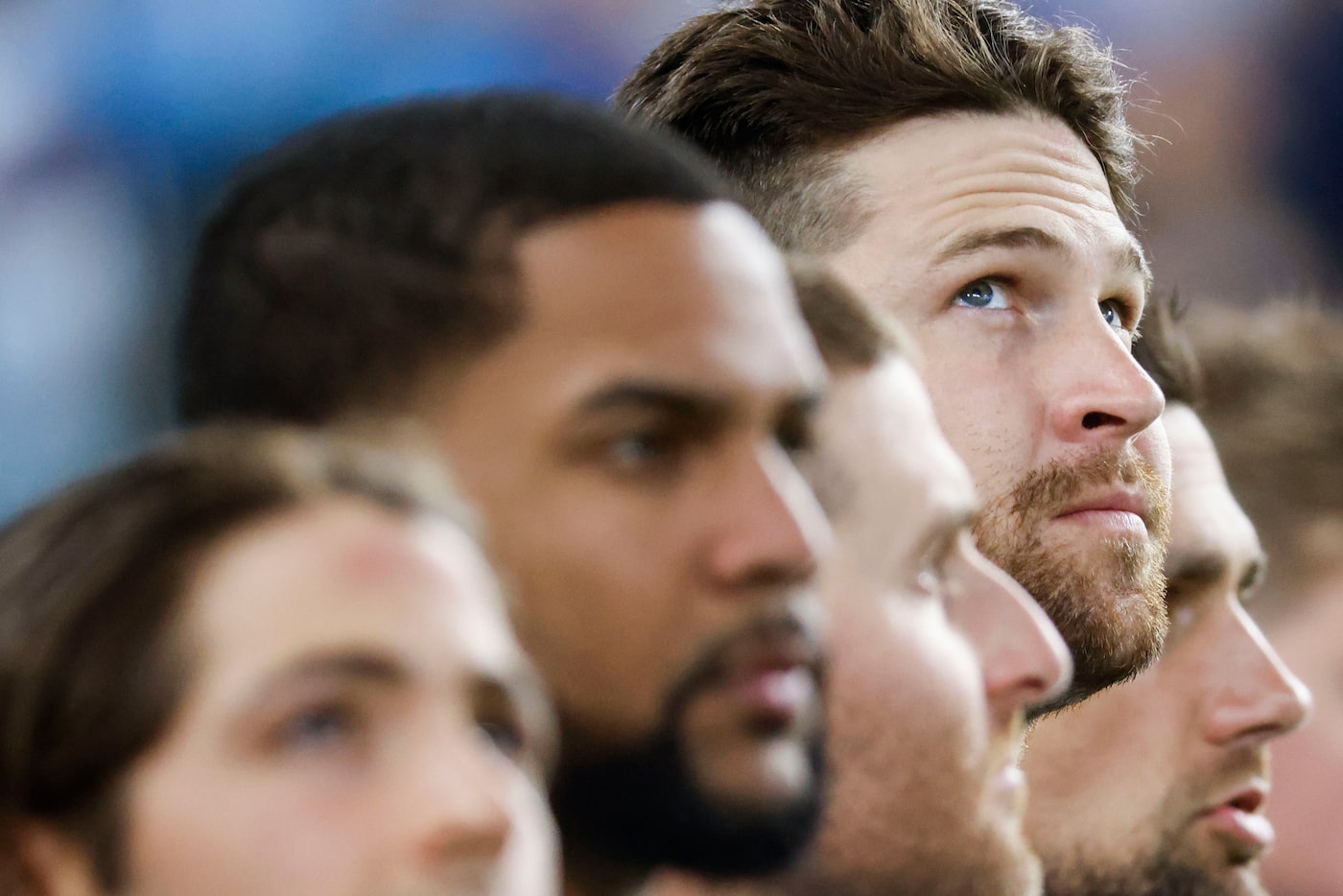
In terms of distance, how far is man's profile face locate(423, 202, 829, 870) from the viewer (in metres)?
0.51

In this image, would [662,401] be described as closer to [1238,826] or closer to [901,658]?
[901,658]

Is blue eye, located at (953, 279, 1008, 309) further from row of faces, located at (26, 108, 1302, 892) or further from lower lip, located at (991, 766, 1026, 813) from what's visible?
lower lip, located at (991, 766, 1026, 813)

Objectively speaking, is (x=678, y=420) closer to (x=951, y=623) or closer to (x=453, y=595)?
(x=453, y=595)

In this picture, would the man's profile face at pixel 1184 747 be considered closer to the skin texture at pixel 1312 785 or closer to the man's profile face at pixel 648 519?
the skin texture at pixel 1312 785

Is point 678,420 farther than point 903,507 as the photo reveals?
No

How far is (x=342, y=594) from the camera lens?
0.45 meters

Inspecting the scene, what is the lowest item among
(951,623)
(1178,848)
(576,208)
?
(1178,848)

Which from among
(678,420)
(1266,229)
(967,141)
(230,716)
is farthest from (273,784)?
(1266,229)

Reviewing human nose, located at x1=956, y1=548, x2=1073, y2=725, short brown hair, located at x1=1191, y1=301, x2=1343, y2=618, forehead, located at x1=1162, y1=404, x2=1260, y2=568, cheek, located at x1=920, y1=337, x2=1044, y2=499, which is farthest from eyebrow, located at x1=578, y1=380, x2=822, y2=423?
short brown hair, located at x1=1191, y1=301, x2=1343, y2=618

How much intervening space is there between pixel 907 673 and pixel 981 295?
0.93 ft

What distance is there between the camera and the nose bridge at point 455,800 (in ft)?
1.47

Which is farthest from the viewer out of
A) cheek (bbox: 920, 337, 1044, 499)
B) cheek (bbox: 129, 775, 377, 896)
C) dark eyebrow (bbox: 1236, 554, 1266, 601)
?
dark eyebrow (bbox: 1236, 554, 1266, 601)

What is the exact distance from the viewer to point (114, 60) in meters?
0.65

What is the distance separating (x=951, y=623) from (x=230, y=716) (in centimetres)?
35
